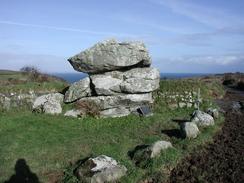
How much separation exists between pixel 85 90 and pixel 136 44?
5.43 metres

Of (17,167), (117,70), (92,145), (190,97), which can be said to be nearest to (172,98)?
(190,97)

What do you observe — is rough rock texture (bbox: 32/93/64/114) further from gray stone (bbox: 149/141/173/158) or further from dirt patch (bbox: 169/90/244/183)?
gray stone (bbox: 149/141/173/158)

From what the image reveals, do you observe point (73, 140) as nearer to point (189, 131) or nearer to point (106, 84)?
point (189, 131)

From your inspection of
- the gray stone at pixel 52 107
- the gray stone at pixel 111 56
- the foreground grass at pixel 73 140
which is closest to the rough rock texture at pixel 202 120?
the foreground grass at pixel 73 140

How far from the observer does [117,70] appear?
2945 cm

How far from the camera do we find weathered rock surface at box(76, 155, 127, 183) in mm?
14695

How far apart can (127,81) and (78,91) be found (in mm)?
3980

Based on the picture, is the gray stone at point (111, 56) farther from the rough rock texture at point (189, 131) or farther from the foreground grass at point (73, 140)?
the rough rock texture at point (189, 131)

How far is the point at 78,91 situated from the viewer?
2909cm

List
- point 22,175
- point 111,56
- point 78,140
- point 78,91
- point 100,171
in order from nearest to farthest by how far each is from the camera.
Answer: point 100,171
point 22,175
point 78,140
point 111,56
point 78,91

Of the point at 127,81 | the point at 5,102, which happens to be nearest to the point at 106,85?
the point at 127,81

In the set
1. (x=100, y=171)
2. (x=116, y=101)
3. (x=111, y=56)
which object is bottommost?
(x=100, y=171)

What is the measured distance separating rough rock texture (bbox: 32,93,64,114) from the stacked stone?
0.80 metres

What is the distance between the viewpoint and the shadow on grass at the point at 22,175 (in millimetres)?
15516
